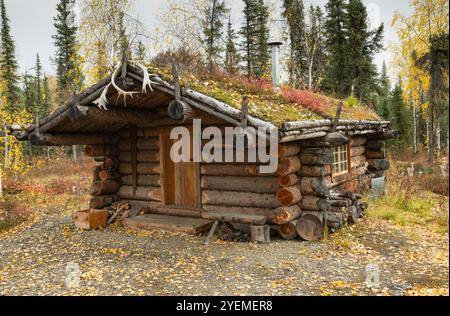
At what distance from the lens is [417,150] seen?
26250 millimetres

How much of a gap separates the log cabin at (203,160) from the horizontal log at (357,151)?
44cm

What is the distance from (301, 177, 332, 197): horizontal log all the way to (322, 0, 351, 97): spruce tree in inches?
644

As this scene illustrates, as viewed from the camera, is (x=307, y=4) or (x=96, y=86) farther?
(x=307, y=4)

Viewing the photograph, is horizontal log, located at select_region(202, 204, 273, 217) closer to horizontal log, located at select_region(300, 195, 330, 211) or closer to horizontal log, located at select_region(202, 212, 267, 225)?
horizontal log, located at select_region(202, 212, 267, 225)

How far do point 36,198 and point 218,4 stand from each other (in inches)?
568

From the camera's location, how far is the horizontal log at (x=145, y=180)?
410 inches

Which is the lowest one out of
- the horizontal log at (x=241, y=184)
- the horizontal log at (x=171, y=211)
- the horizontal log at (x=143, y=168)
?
the horizontal log at (x=171, y=211)

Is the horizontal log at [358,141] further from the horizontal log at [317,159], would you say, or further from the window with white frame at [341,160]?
the horizontal log at [317,159]

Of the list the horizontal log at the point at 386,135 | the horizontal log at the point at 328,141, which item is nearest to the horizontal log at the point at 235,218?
the horizontal log at the point at 328,141

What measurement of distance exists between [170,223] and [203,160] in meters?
1.71
